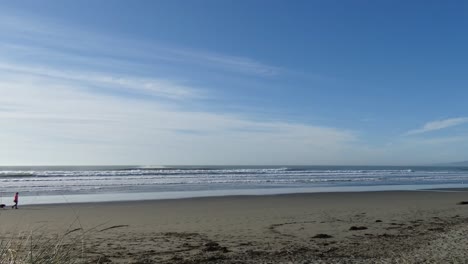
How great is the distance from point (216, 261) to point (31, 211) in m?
11.2

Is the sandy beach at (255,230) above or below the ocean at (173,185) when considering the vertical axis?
below

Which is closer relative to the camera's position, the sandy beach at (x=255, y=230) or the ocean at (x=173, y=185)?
the sandy beach at (x=255, y=230)

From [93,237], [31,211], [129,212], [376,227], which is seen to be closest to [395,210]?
[376,227]

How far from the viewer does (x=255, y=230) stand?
39.2 feet

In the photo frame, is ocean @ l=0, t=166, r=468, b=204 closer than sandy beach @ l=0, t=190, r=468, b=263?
No

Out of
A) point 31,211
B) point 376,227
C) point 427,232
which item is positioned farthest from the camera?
point 31,211

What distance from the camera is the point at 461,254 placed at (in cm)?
832

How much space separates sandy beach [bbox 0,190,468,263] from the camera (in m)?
8.59

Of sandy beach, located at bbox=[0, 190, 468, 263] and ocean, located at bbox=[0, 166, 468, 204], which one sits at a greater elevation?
ocean, located at bbox=[0, 166, 468, 204]

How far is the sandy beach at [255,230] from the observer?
28.2 ft

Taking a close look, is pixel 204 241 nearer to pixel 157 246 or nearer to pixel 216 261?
pixel 157 246

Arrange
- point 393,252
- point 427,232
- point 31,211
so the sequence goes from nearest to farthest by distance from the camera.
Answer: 1. point 393,252
2. point 427,232
3. point 31,211

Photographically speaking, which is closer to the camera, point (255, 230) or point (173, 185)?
point (255, 230)

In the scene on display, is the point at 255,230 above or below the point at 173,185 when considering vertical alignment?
below
